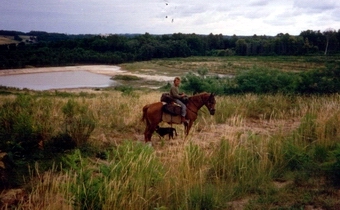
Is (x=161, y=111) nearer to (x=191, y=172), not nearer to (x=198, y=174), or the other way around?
(x=198, y=174)

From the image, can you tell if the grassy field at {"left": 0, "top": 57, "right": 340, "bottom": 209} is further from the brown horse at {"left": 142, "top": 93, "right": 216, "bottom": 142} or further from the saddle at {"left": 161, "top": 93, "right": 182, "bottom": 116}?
the saddle at {"left": 161, "top": 93, "right": 182, "bottom": 116}

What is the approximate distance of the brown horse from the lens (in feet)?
28.8

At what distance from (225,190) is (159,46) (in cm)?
9432

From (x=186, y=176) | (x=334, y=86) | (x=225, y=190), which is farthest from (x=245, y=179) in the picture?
(x=334, y=86)

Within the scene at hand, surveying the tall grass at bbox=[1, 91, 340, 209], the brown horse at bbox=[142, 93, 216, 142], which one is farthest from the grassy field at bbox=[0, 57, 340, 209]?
the brown horse at bbox=[142, 93, 216, 142]

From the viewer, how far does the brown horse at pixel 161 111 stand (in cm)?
878

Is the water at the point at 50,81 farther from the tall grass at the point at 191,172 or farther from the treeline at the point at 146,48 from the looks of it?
the tall grass at the point at 191,172

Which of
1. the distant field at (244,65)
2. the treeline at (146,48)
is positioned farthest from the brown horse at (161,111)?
the treeline at (146,48)

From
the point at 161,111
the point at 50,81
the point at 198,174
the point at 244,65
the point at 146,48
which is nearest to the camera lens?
the point at 198,174

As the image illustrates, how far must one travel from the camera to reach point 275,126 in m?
9.88

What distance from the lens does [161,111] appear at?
28.8ft

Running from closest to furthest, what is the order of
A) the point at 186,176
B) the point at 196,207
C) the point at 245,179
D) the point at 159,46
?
the point at 196,207 < the point at 186,176 < the point at 245,179 < the point at 159,46

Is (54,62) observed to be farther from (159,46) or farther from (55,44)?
(159,46)

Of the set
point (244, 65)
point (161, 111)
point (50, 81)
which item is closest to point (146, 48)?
point (244, 65)
